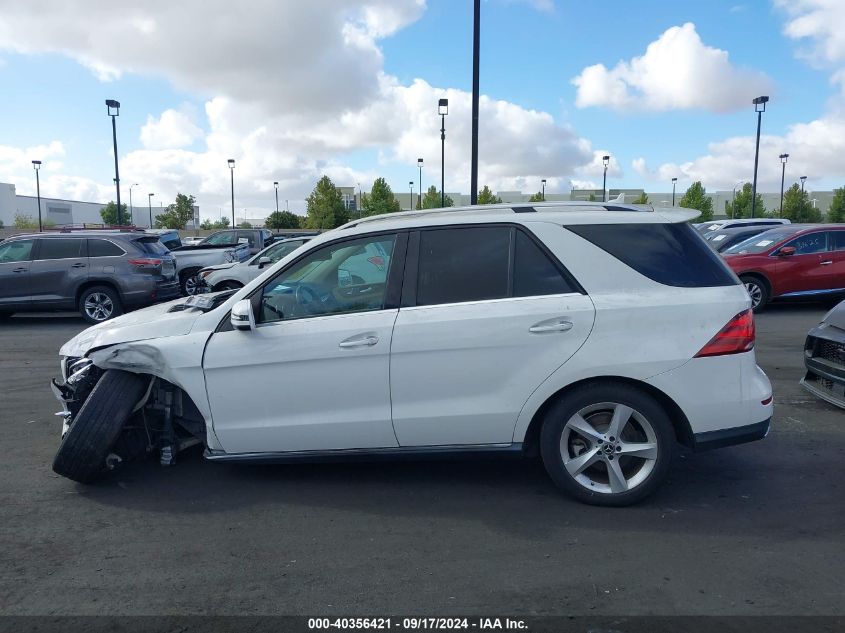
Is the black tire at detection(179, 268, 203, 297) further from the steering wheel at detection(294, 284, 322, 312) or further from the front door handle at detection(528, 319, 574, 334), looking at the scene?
the front door handle at detection(528, 319, 574, 334)

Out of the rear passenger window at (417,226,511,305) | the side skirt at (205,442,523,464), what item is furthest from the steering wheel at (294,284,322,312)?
the side skirt at (205,442,523,464)

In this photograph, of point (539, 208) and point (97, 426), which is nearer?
point (97, 426)

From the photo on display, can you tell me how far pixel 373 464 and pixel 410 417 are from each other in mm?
947

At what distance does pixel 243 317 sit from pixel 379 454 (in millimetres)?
1202

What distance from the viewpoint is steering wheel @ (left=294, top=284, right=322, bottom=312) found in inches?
170

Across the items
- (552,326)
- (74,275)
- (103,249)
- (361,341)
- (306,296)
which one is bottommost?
(74,275)

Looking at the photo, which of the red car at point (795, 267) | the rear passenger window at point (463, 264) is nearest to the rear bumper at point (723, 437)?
the rear passenger window at point (463, 264)

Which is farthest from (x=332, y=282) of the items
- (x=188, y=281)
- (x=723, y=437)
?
(x=188, y=281)

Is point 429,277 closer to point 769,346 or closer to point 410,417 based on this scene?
point 410,417

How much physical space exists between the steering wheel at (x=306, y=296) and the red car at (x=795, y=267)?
10439 mm

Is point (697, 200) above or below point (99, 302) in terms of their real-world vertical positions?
above

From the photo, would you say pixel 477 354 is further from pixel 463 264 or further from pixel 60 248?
pixel 60 248

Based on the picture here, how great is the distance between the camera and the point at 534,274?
4125 mm

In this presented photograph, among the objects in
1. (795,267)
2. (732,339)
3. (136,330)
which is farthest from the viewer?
(795,267)
